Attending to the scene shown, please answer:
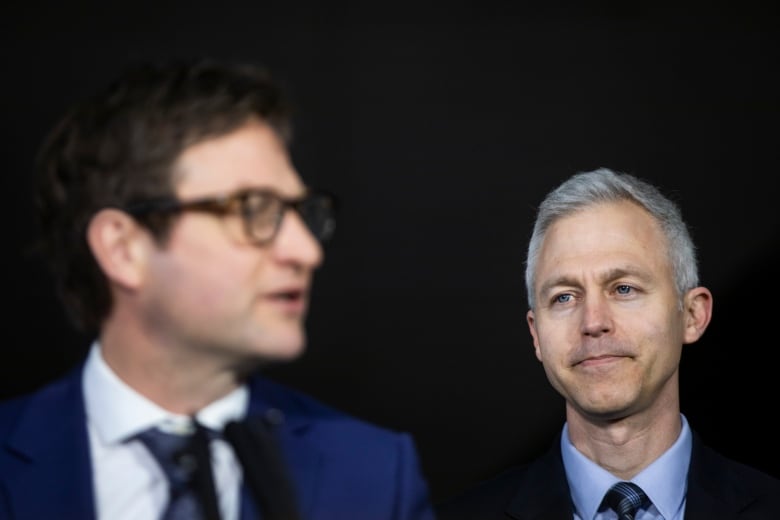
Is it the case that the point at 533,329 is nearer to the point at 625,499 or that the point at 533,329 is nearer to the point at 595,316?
the point at 595,316

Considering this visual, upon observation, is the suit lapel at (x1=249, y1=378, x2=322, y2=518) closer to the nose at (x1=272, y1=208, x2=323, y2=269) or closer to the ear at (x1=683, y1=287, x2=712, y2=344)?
the nose at (x1=272, y1=208, x2=323, y2=269)

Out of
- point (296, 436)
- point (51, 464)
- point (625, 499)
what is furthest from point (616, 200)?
point (51, 464)

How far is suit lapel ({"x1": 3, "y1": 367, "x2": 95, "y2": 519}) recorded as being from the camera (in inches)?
61.8

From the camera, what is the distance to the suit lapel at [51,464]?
1569 mm

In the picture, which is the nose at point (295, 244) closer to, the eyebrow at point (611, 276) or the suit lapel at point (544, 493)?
the eyebrow at point (611, 276)

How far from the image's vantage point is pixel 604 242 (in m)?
2.21

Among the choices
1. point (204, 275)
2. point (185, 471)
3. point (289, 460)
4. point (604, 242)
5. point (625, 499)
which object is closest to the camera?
point (185, 471)

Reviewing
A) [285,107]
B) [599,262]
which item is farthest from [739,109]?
[285,107]

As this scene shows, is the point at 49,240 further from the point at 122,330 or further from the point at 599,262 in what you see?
the point at 599,262

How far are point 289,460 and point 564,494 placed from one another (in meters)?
0.75

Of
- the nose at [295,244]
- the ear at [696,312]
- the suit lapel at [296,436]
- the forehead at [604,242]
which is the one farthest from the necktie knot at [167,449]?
the ear at [696,312]

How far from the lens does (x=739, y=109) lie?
8.00 ft

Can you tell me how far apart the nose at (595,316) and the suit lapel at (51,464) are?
0.91m

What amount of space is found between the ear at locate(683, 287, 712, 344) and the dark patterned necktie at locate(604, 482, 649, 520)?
31 cm
